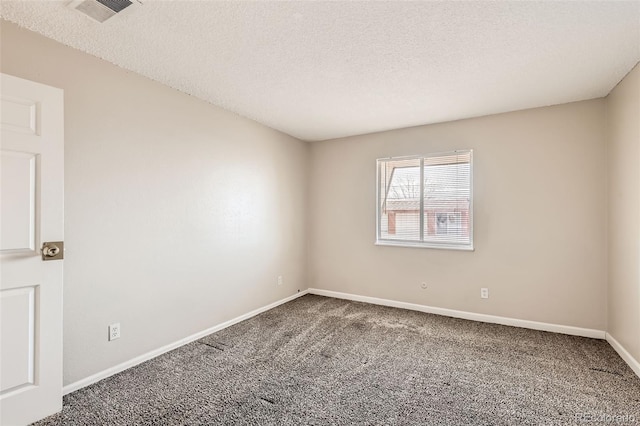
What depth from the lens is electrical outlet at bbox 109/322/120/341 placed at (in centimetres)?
238

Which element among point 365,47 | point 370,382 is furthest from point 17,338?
point 365,47

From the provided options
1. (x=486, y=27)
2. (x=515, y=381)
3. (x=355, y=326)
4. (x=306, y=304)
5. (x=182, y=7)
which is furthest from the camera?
(x=306, y=304)

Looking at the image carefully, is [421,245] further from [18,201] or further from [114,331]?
[18,201]

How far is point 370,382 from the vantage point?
2.30 meters

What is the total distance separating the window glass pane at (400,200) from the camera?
411cm

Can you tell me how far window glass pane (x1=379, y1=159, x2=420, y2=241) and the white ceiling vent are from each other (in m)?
3.35

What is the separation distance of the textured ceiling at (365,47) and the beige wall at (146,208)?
0.22m

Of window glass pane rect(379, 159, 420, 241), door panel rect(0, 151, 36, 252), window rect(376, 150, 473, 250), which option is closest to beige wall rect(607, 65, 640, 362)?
window rect(376, 150, 473, 250)

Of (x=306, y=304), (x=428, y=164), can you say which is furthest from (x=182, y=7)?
(x=306, y=304)

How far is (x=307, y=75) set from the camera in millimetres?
2602

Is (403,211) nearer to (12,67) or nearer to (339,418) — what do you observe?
(339,418)

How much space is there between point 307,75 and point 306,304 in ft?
9.76

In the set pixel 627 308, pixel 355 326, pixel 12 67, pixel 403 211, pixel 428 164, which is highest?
pixel 12 67

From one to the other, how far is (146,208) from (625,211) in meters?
4.16
